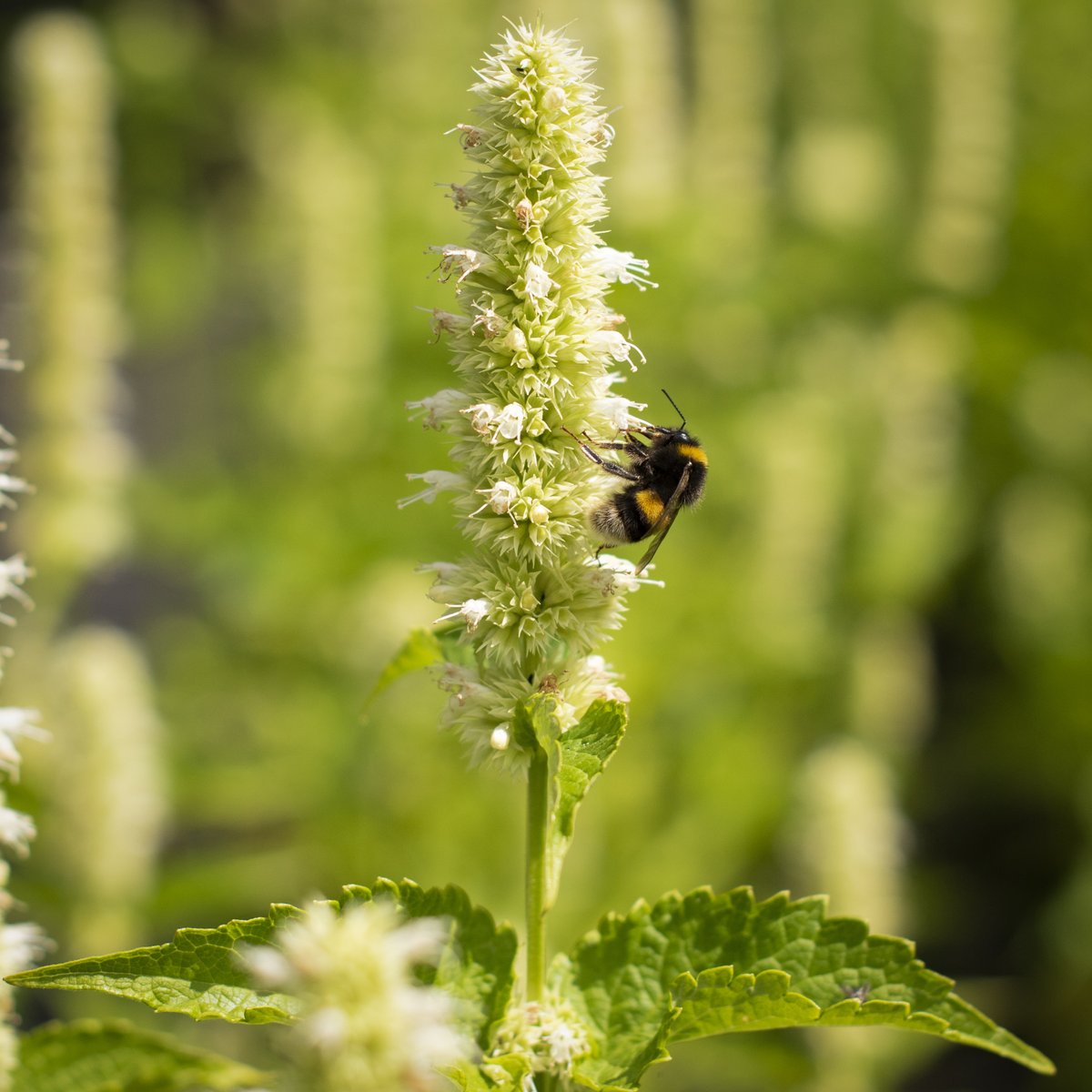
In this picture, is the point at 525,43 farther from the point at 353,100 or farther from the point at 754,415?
the point at 353,100

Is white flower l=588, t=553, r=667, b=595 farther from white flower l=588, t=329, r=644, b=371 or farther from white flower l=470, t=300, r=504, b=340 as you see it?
white flower l=470, t=300, r=504, b=340

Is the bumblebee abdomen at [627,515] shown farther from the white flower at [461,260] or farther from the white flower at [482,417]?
the white flower at [461,260]

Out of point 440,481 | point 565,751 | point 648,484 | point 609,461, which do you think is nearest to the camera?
point 565,751

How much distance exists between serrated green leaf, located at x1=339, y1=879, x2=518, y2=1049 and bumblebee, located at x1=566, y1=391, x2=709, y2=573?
77cm

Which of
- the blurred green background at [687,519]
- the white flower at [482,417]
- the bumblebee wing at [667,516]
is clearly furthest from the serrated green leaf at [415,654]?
the blurred green background at [687,519]

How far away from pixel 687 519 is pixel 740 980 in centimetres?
656

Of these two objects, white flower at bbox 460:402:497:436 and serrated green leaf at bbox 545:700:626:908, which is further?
white flower at bbox 460:402:497:436

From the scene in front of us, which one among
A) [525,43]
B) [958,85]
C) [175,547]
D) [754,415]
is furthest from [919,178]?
[525,43]

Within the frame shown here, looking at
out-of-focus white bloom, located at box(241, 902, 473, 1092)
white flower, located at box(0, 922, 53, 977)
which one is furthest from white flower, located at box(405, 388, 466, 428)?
white flower, located at box(0, 922, 53, 977)

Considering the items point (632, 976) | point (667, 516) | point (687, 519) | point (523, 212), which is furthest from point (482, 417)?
point (687, 519)

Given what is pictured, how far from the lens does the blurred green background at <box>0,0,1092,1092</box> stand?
6.70 metres

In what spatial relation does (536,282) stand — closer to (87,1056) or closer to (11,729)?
(11,729)

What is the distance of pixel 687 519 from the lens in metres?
8.70

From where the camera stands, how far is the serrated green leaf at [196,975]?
7.27 feet
